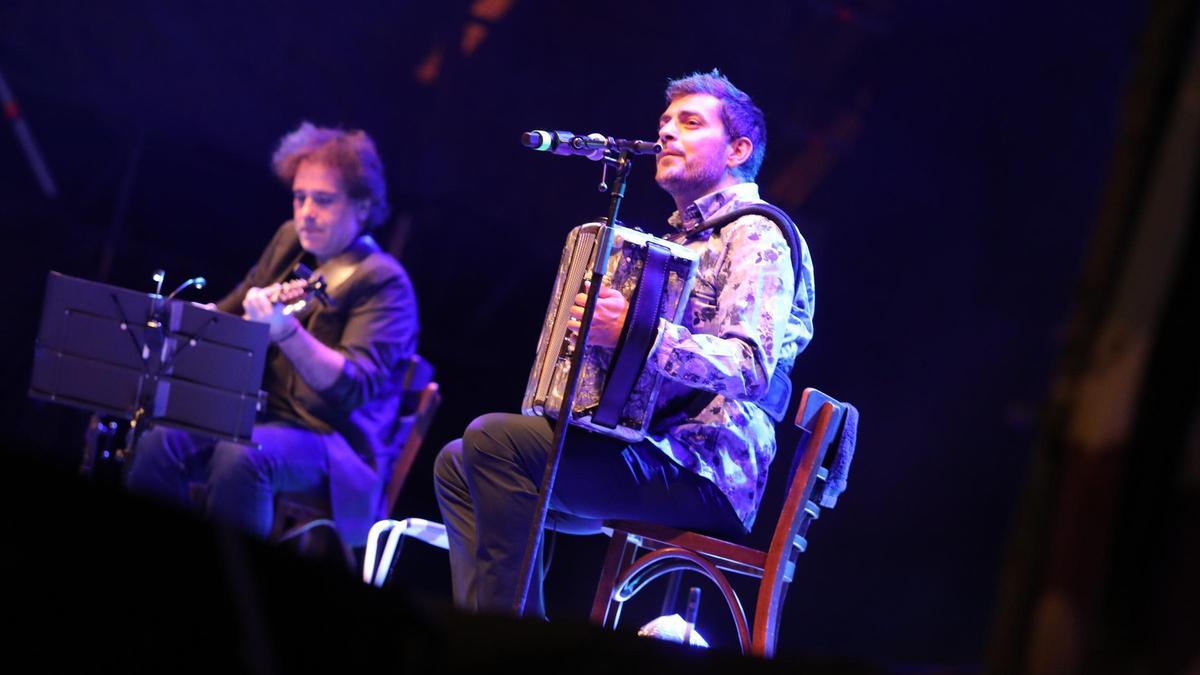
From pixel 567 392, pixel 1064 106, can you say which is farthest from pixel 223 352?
pixel 1064 106

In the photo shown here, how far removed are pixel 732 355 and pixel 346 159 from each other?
2.33 metres

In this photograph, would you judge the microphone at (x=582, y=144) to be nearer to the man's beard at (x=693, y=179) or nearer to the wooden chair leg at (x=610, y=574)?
the man's beard at (x=693, y=179)

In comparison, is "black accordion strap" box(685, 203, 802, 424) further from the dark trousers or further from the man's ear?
the man's ear

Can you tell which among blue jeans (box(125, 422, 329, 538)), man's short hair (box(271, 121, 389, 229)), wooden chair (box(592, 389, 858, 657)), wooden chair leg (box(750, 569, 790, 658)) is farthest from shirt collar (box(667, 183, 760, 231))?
man's short hair (box(271, 121, 389, 229))

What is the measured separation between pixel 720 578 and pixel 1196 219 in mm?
2003

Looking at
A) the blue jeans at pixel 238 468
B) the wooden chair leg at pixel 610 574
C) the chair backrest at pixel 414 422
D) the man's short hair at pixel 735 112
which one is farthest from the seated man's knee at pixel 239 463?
the man's short hair at pixel 735 112

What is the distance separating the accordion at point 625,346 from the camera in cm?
277

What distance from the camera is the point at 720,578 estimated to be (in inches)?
109

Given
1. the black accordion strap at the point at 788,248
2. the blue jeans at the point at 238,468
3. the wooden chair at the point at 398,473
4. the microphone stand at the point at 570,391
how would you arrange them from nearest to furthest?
the microphone stand at the point at 570,391
the black accordion strap at the point at 788,248
the blue jeans at the point at 238,468
the wooden chair at the point at 398,473

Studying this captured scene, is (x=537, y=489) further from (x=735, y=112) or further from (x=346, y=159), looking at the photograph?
(x=346, y=159)

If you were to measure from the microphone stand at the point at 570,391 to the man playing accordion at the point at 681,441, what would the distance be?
86 millimetres

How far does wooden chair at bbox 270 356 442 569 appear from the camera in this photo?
4.07 meters

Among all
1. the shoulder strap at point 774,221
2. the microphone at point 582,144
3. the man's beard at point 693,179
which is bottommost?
the shoulder strap at point 774,221

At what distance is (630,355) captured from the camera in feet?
9.09
